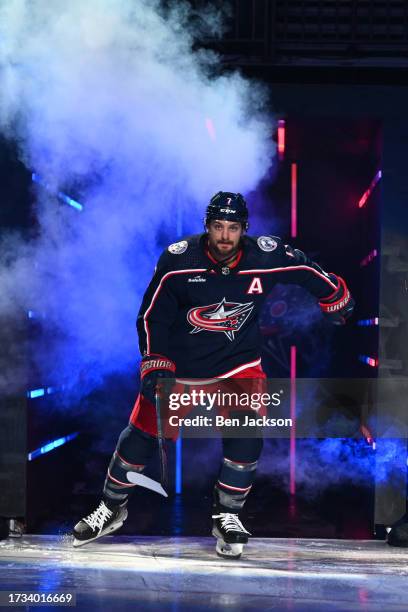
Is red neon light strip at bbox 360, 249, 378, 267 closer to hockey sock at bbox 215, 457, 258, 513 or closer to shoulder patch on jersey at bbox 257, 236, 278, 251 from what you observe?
shoulder patch on jersey at bbox 257, 236, 278, 251

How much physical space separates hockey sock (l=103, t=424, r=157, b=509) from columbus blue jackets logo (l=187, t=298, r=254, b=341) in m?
0.76

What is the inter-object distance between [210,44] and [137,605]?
358 cm

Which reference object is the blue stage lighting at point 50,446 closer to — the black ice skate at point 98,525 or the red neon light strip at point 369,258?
the black ice skate at point 98,525

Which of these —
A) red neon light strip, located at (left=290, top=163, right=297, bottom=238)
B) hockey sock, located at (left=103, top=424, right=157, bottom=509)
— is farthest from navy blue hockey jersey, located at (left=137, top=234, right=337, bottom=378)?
red neon light strip, located at (left=290, top=163, right=297, bottom=238)

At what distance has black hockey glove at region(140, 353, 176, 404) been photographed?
471 centimetres

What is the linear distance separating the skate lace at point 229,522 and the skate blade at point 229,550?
3.6 inches

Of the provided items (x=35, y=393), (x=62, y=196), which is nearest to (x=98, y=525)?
(x=35, y=393)

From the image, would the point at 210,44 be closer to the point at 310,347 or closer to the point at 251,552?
the point at 310,347

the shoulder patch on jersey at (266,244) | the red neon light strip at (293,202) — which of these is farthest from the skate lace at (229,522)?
the red neon light strip at (293,202)

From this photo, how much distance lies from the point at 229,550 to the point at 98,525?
82 cm

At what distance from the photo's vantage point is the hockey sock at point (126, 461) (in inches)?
190

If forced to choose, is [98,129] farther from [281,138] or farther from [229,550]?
[229,550]

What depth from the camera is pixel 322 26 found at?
5.43m

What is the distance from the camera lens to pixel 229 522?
4.83 metres
